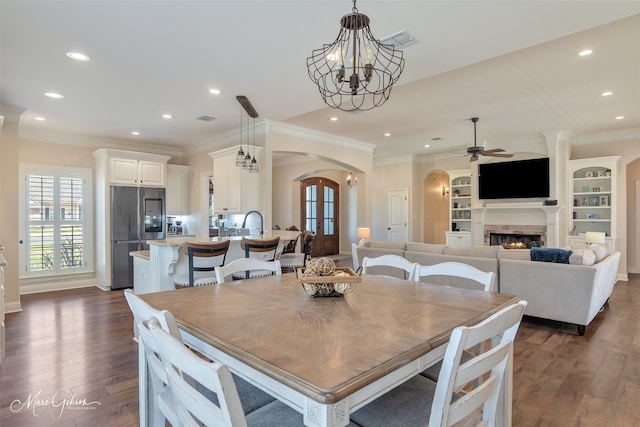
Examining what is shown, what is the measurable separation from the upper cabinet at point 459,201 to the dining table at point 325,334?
773cm

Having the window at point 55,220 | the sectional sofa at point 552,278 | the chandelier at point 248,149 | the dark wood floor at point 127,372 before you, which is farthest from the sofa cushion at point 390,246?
the window at point 55,220

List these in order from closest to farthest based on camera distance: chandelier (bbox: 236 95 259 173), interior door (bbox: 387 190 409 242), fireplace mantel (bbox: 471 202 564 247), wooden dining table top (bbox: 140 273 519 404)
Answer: wooden dining table top (bbox: 140 273 519 404) → chandelier (bbox: 236 95 259 173) → fireplace mantel (bbox: 471 202 564 247) → interior door (bbox: 387 190 409 242)

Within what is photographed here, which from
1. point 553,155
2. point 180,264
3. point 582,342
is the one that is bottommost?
point 582,342

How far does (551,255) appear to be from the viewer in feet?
12.4

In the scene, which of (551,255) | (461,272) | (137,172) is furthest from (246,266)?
(137,172)

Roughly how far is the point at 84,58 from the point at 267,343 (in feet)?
11.0

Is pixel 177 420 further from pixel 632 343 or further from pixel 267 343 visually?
pixel 632 343

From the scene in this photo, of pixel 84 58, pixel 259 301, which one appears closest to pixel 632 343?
pixel 259 301

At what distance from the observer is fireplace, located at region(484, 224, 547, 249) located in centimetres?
703

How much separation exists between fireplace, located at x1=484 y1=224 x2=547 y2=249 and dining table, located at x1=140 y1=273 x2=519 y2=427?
20.8 ft

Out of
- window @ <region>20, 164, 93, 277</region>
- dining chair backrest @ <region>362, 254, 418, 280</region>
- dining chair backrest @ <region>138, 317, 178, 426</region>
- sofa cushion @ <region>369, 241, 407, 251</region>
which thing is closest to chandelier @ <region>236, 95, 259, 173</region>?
sofa cushion @ <region>369, 241, 407, 251</region>

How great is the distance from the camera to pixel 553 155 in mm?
6738

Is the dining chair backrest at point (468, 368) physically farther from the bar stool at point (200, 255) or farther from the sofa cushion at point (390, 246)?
the sofa cushion at point (390, 246)

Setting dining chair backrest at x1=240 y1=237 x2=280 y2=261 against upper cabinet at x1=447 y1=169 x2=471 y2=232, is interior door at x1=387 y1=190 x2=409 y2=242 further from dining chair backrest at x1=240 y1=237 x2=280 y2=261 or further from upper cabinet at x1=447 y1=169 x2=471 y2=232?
dining chair backrest at x1=240 y1=237 x2=280 y2=261
